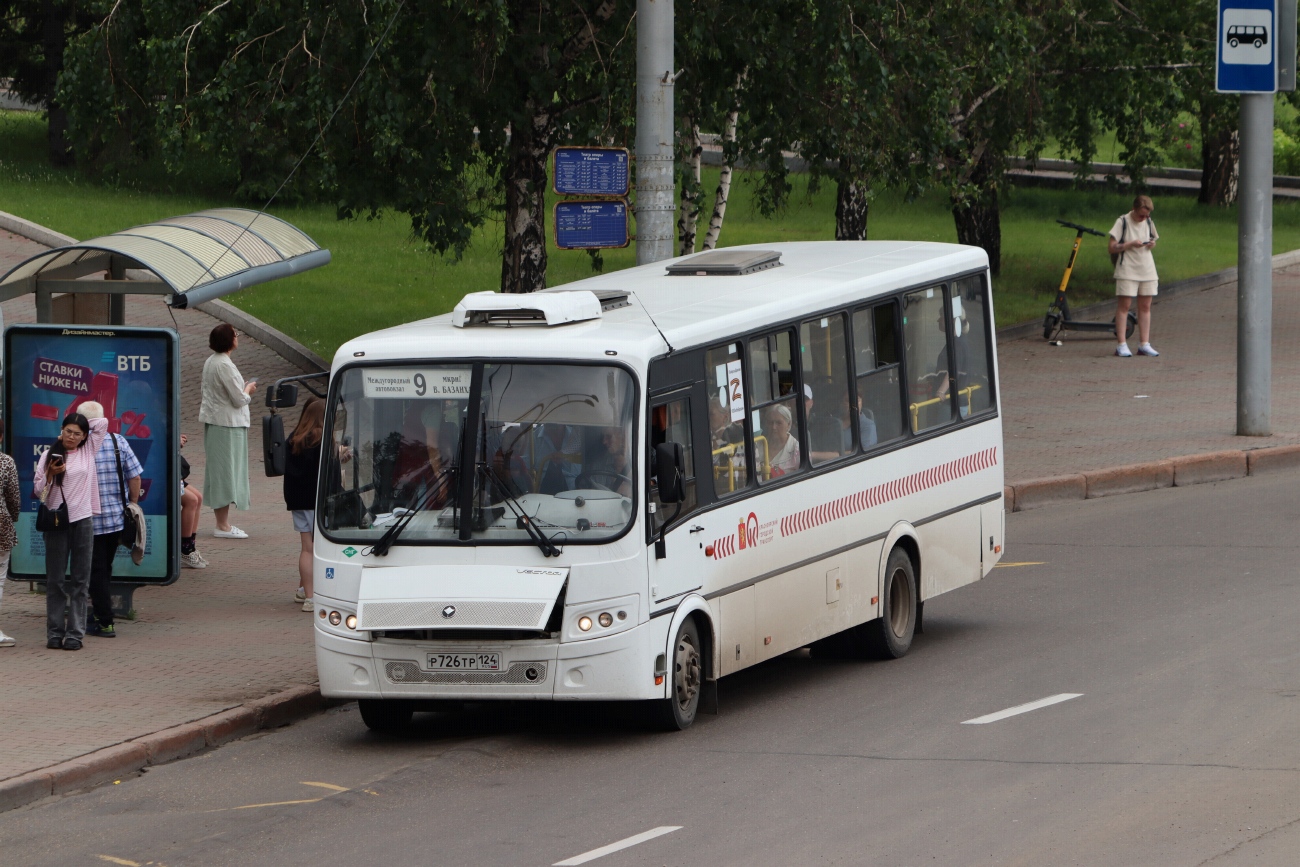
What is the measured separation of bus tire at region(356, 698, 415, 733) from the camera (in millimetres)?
10242

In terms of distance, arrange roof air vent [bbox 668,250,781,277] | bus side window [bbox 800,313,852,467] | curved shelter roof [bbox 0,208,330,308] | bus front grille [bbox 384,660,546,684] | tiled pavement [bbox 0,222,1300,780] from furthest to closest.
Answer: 1. curved shelter roof [bbox 0,208,330,308]
2. roof air vent [bbox 668,250,781,277]
3. bus side window [bbox 800,313,852,467]
4. tiled pavement [bbox 0,222,1300,780]
5. bus front grille [bbox 384,660,546,684]

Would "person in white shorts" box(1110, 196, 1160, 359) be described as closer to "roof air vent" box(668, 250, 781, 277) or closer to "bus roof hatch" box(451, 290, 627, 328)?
"roof air vent" box(668, 250, 781, 277)

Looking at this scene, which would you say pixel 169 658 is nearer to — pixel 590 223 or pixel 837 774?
pixel 837 774

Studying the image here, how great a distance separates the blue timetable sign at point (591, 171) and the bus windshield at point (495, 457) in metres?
5.41

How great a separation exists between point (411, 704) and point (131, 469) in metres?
3.09

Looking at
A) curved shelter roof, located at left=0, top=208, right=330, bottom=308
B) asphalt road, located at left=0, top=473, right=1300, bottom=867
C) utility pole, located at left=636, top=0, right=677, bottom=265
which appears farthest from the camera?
utility pole, located at left=636, top=0, right=677, bottom=265

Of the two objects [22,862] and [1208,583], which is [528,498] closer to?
[22,862]

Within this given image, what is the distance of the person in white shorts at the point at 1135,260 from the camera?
78.2 feet

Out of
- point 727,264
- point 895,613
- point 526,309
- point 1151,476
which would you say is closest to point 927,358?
point 727,264

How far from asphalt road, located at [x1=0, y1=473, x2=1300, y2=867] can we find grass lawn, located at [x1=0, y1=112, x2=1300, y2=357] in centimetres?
1432

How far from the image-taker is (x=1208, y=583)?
44.2 feet

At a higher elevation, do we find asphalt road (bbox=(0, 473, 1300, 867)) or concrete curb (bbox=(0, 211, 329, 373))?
concrete curb (bbox=(0, 211, 329, 373))

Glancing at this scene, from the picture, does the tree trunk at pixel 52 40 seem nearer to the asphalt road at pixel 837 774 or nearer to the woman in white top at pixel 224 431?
the woman in white top at pixel 224 431

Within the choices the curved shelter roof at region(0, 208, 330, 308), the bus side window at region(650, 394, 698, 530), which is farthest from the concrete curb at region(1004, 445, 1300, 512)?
the bus side window at region(650, 394, 698, 530)
